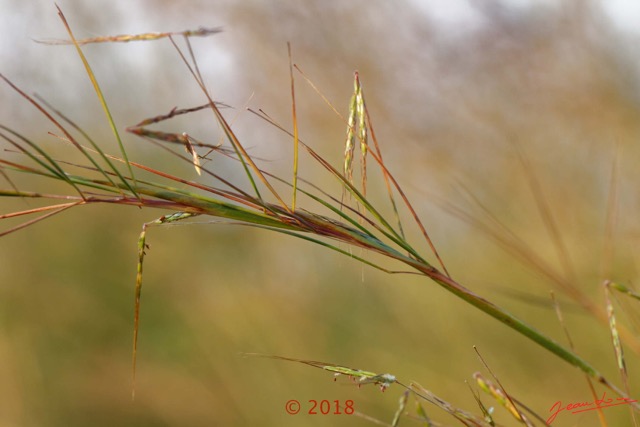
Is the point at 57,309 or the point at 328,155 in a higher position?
the point at 328,155

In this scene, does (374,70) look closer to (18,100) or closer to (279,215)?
(18,100)

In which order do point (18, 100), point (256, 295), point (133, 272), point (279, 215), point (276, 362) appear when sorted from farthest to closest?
1. point (18, 100)
2. point (133, 272)
3. point (256, 295)
4. point (276, 362)
5. point (279, 215)

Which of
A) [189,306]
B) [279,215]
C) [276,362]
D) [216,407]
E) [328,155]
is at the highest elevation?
[328,155]

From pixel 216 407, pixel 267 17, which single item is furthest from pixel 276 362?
pixel 267 17

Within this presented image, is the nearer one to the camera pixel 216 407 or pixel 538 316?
pixel 538 316

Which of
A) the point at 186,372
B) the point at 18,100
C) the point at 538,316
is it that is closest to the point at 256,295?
the point at 186,372

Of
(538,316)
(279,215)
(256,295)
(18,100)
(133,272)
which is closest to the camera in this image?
(279,215)

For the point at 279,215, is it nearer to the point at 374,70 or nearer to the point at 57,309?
the point at 374,70
